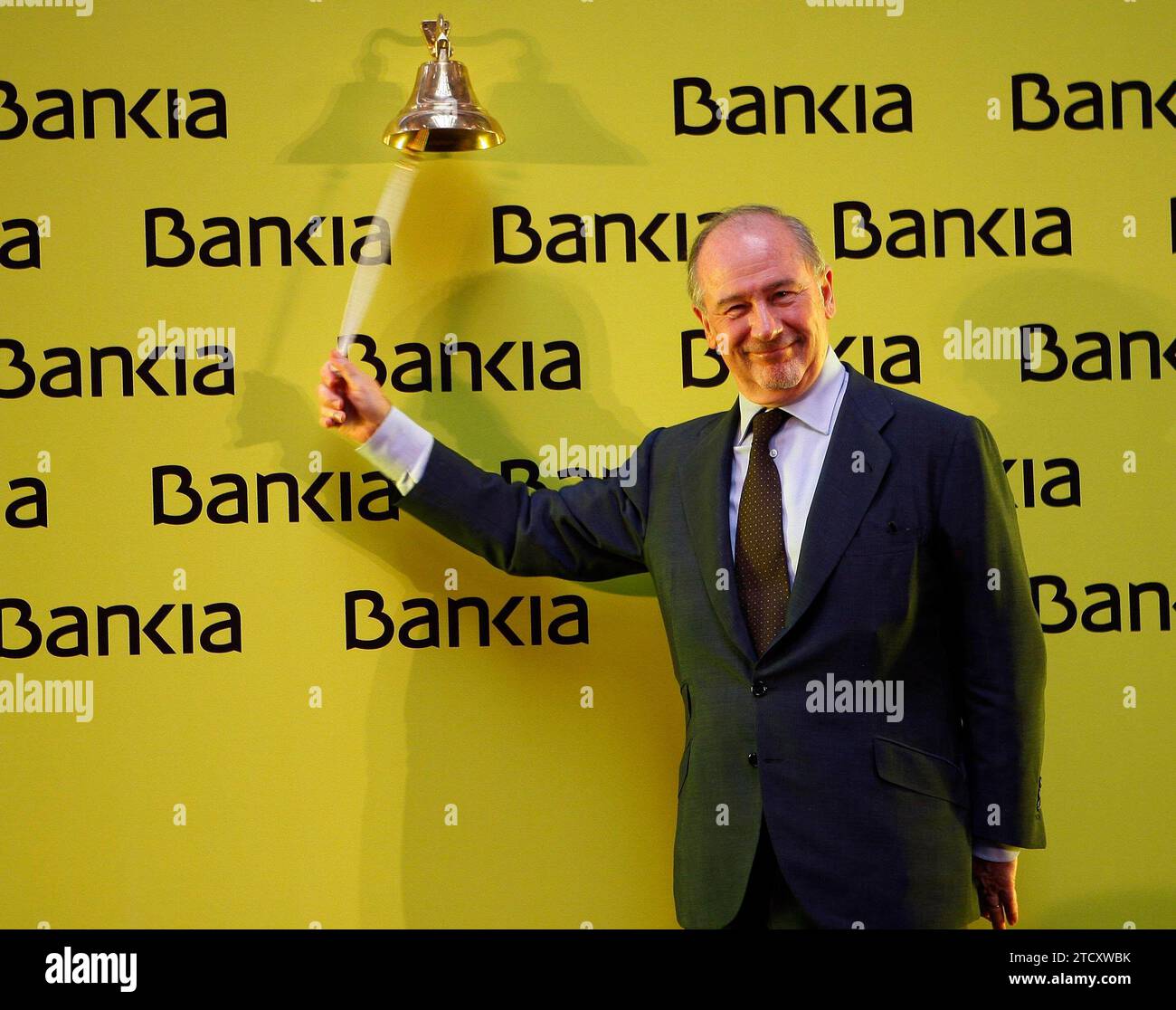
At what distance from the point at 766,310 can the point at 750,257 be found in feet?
0.37

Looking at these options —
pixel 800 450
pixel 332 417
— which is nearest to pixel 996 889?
pixel 800 450

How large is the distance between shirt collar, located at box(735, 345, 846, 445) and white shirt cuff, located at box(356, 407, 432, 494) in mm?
708

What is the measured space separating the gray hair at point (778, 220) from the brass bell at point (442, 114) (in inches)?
21.6

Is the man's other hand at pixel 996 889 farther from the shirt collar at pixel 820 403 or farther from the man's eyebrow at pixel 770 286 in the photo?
the man's eyebrow at pixel 770 286

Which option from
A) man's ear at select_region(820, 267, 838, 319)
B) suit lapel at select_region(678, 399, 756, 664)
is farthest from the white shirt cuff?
man's ear at select_region(820, 267, 838, 319)

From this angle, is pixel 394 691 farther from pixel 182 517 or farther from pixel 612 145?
pixel 612 145

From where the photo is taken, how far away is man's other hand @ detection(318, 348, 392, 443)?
260 centimetres

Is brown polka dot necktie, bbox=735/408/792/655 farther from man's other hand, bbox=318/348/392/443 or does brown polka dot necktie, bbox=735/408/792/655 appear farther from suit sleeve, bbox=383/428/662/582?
man's other hand, bbox=318/348/392/443

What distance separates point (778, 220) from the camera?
7.91 ft

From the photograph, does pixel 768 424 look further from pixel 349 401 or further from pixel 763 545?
pixel 349 401

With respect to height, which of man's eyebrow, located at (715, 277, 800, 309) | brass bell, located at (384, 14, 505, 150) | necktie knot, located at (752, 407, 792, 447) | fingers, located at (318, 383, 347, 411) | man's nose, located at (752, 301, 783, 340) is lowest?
necktie knot, located at (752, 407, 792, 447)

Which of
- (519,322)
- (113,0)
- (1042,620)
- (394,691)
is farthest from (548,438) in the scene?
(113,0)

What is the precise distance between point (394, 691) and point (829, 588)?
1.11 metres

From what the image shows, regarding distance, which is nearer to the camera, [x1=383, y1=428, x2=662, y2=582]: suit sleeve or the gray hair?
the gray hair
